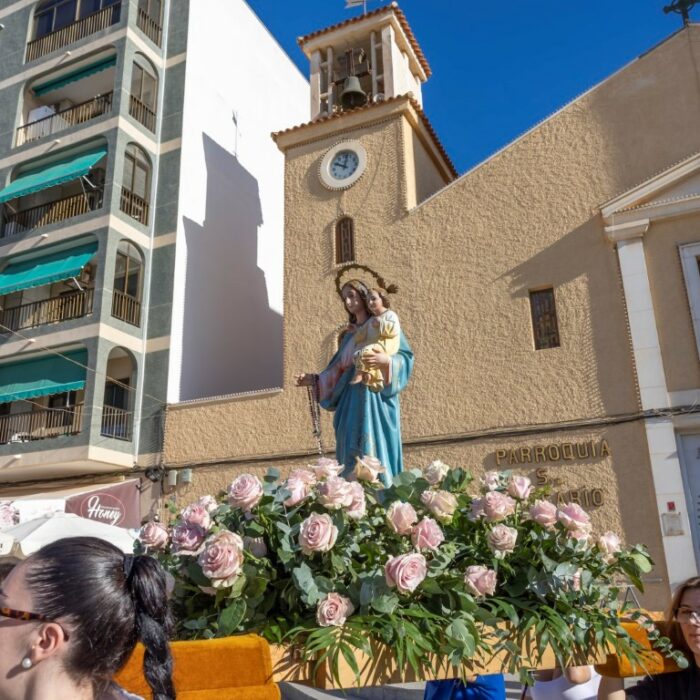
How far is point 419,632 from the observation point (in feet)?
6.19

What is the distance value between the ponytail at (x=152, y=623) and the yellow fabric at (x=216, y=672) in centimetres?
13

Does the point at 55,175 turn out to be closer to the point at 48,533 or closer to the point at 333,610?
the point at 48,533

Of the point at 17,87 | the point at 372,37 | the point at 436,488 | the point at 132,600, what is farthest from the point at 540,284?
the point at 17,87

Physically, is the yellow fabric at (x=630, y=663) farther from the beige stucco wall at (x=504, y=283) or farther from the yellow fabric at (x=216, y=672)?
the beige stucco wall at (x=504, y=283)

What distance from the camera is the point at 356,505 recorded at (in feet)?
7.18

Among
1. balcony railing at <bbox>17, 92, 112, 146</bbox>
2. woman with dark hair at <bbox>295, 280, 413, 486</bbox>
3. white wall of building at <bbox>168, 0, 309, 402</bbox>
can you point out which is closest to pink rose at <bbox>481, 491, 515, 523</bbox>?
woman with dark hair at <bbox>295, 280, 413, 486</bbox>

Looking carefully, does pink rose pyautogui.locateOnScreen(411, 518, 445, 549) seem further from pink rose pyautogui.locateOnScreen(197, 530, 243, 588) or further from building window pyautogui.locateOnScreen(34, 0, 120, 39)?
building window pyautogui.locateOnScreen(34, 0, 120, 39)

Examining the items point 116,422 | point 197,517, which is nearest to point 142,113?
point 116,422

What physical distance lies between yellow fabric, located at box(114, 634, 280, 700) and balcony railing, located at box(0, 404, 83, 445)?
15.0 meters

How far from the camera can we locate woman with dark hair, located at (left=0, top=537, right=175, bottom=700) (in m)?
1.40

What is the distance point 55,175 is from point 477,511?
53.7 ft

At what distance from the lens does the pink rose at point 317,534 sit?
1.98m

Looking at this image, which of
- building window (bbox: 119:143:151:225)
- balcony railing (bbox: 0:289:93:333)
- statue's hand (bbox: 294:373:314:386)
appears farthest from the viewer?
building window (bbox: 119:143:151:225)

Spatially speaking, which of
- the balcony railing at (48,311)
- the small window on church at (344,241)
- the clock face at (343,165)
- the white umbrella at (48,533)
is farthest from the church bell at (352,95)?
the white umbrella at (48,533)
